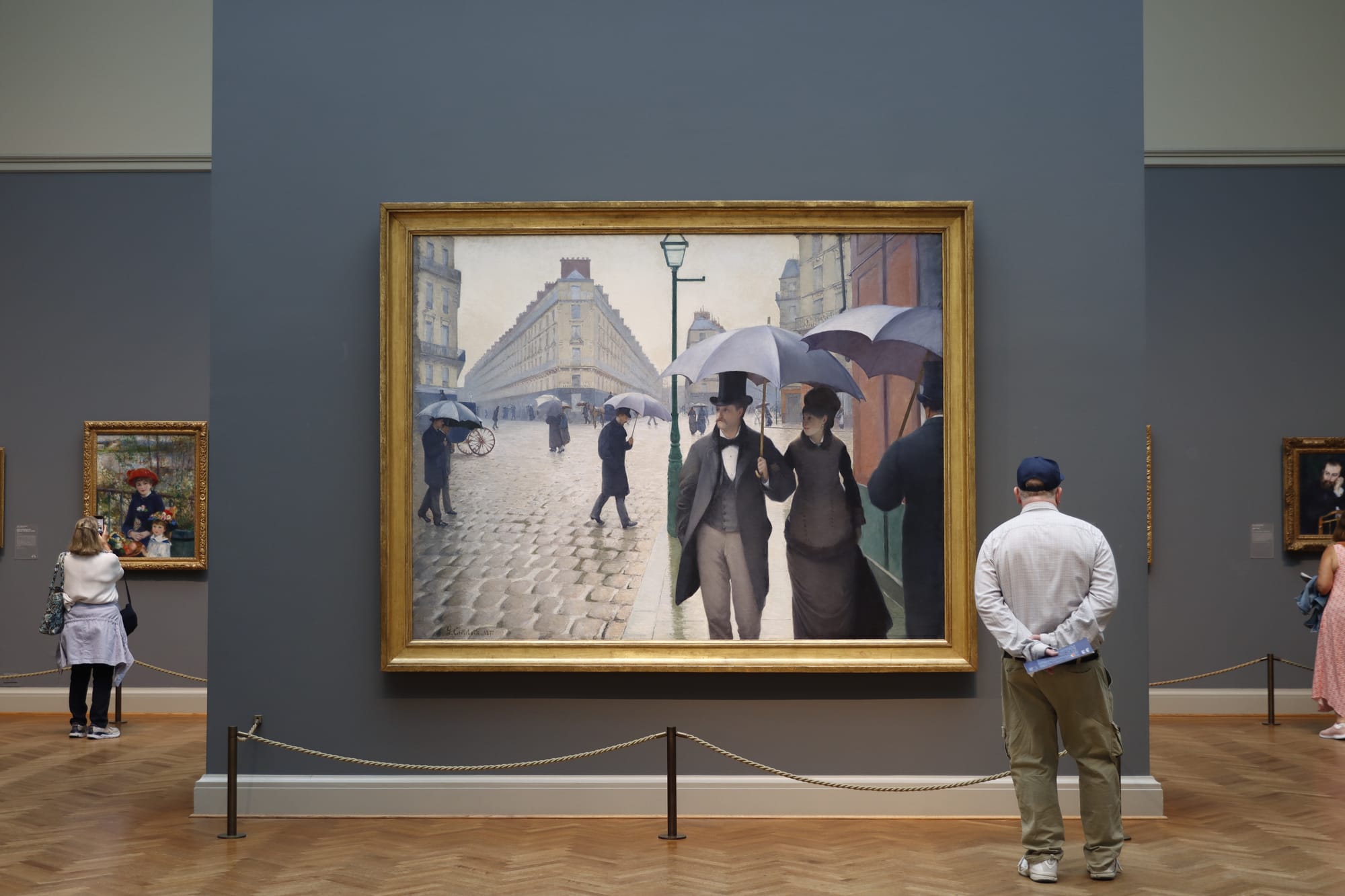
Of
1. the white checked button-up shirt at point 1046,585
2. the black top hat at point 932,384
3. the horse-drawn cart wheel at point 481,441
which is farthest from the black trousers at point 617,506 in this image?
the white checked button-up shirt at point 1046,585

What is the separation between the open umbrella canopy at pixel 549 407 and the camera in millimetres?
7609

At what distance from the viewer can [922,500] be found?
296 inches

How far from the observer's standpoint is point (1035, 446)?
761 cm

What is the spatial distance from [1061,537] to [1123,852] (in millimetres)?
1991

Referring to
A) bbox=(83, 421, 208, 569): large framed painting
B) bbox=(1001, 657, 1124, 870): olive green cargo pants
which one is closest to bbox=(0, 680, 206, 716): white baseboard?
bbox=(83, 421, 208, 569): large framed painting

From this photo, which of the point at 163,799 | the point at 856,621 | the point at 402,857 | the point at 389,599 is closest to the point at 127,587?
the point at 163,799

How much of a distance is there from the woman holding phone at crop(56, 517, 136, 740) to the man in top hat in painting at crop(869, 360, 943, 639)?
7207mm

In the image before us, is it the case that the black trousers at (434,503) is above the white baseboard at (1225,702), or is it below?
above

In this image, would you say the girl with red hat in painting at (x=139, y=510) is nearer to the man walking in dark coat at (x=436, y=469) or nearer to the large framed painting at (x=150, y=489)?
the large framed painting at (x=150, y=489)

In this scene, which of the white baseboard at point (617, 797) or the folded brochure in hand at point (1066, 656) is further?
the white baseboard at point (617, 797)

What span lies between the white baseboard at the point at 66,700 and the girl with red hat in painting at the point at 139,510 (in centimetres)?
145

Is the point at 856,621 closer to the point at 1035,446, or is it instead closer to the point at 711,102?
the point at 1035,446

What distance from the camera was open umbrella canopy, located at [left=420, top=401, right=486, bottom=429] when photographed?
7.57m

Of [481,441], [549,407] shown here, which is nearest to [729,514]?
[549,407]
